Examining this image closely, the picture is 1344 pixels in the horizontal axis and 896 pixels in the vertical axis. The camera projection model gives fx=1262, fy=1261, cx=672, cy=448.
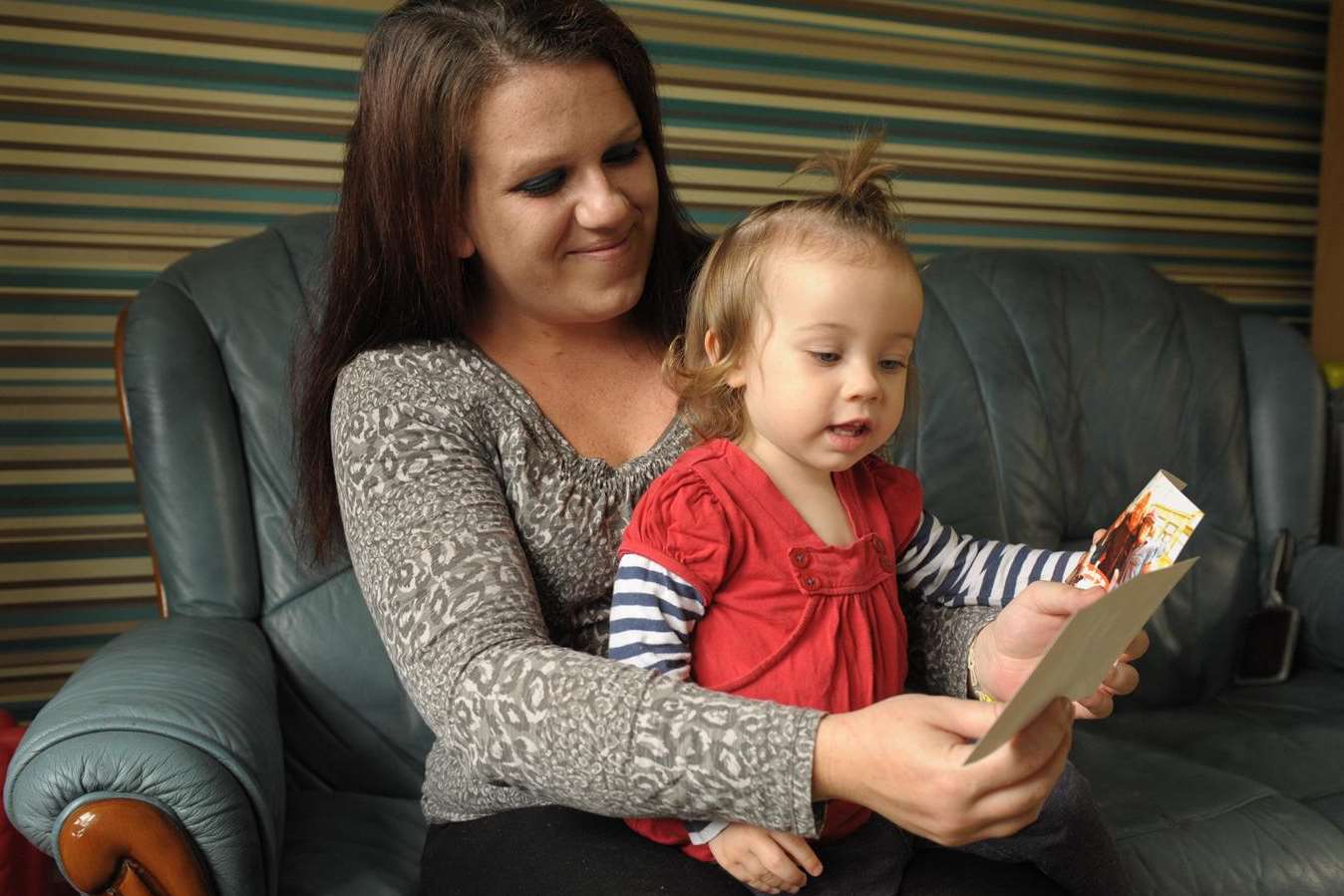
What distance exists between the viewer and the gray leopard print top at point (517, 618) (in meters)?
0.98

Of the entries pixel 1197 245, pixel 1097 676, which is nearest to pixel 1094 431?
pixel 1197 245

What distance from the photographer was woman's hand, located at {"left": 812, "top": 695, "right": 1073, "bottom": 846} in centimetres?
90

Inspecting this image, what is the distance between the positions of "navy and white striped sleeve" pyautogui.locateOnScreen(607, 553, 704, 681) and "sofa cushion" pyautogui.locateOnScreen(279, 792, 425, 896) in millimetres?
568

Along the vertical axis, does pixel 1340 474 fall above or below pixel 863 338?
below

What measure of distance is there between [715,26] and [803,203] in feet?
4.81

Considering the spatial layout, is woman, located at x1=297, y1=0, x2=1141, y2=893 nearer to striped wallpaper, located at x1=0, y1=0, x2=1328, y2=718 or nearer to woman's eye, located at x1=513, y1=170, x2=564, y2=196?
woman's eye, located at x1=513, y1=170, x2=564, y2=196

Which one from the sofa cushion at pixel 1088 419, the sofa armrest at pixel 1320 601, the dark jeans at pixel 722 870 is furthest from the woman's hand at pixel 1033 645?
the sofa armrest at pixel 1320 601

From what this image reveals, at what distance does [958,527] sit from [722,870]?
1.17 m

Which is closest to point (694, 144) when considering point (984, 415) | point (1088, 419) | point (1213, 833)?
point (984, 415)

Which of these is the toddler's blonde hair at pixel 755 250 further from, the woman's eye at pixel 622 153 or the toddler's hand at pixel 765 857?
the toddler's hand at pixel 765 857

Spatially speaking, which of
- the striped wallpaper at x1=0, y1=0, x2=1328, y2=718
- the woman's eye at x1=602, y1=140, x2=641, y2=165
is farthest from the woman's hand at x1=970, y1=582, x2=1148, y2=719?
the striped wallpaper at x1=0, y1=0, x2=1328, y2=718

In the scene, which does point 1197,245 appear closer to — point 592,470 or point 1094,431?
point 1094,431

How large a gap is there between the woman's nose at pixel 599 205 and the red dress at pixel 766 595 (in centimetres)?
28

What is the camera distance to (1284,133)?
128 inches
